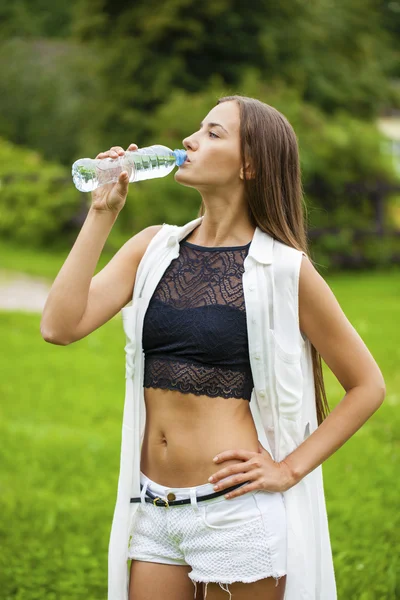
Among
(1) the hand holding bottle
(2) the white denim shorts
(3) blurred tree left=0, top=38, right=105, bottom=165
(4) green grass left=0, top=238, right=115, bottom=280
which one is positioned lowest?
(2) the white denim shorts

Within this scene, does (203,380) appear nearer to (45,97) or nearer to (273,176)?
(273,176)

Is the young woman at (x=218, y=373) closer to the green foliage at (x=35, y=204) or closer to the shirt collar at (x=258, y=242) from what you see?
the shirt collar at (x=258, y=242)

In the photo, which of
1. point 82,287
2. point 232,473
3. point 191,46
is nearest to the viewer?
point 232,473

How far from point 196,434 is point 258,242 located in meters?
0.59

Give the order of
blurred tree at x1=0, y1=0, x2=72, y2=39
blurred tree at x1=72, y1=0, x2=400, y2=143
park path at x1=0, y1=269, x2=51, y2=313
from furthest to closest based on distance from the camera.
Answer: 1. blurred tree at x1=0, y1=0, x2=72, y2=39
2. blurred tree at x1=72, y1=0, x2=400, y2=143
3. park path at x1=0, y1=269, x2=51, y2=313

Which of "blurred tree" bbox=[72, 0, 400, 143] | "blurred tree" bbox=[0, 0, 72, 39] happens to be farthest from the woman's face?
"blurred tree" bbox=[0, 0, 72, 39]

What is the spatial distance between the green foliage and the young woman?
18955 millimetres

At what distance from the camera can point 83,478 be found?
6609 mm

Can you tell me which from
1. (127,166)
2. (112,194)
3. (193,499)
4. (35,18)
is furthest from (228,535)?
(35,18)

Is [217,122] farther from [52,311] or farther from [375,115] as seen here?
[375,115]

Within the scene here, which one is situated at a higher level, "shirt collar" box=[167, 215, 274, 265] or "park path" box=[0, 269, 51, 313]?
"park path" box=[0, 269, 51, 313]

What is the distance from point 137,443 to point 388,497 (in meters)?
3.68

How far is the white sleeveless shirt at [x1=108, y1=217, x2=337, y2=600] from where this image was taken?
102 inches

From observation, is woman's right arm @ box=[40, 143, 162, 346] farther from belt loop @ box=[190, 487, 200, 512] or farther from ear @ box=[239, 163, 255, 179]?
belt loop @ box=[190, 487, 200, 512]
